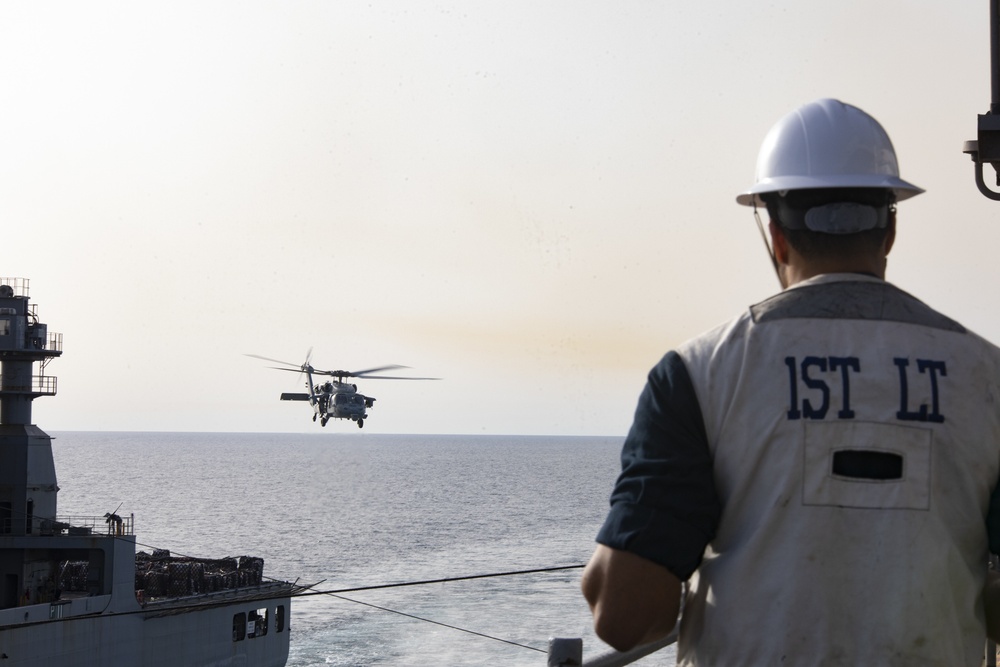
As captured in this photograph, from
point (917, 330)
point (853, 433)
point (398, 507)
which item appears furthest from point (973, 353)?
point (398, 507)

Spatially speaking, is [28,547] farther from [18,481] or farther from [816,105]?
[816,105]

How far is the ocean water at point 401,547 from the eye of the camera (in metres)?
57.9

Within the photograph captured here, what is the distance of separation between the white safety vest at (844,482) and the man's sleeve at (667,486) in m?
0.05

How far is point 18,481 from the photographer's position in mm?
42062

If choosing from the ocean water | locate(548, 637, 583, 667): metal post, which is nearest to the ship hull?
the ocean water

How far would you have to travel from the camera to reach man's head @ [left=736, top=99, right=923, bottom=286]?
3018 mm

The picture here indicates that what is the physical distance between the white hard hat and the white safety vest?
0.92ft

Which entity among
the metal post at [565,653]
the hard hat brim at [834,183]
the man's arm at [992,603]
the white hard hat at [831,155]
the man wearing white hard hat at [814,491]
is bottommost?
the metal post at [565,653]

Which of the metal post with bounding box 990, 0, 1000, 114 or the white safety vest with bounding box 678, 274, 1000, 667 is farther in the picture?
the metal post with bounding box 990, 0, 1000, 114

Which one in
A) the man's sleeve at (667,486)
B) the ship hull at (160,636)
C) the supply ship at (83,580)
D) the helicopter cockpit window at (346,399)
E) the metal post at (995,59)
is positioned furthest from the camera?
the helicopter cockpit window at (346,399)

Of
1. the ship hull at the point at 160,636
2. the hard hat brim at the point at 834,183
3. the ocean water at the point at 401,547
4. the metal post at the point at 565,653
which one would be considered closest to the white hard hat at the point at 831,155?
the hard hat brim at the point at 834,183

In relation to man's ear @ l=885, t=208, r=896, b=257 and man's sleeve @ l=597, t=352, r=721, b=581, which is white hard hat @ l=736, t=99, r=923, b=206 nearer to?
man's ear @ l=885, t=208, r=896, b=257

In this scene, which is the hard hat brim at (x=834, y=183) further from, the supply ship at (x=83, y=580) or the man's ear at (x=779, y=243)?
the supply ship at (x=83, y=580)

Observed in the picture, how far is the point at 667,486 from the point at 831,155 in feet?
3.03
